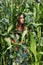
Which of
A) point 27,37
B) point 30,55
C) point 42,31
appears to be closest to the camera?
point 30,55

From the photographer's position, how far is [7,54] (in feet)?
5.77

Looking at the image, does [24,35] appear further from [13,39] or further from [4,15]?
[4,15]

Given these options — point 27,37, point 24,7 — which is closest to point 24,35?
point 27,37

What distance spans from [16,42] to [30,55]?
5.4 inches

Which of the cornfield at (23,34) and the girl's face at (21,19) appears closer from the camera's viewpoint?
the cornfield at (23,34)

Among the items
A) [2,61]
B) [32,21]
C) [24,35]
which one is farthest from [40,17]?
[2,61]

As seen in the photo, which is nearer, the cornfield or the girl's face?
the cornfield

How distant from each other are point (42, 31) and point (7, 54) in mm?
314

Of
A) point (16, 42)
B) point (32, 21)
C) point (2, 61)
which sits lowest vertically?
point (2, 61)

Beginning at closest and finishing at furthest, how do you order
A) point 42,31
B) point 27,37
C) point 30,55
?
point 30,55 < point 27,37 < point 42,31

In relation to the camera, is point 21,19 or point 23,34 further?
point 21,19

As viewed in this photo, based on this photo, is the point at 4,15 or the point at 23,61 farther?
the point at 4,15

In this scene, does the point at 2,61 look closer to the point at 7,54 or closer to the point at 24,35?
the point at 7,54

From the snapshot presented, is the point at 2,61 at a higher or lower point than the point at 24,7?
lower
